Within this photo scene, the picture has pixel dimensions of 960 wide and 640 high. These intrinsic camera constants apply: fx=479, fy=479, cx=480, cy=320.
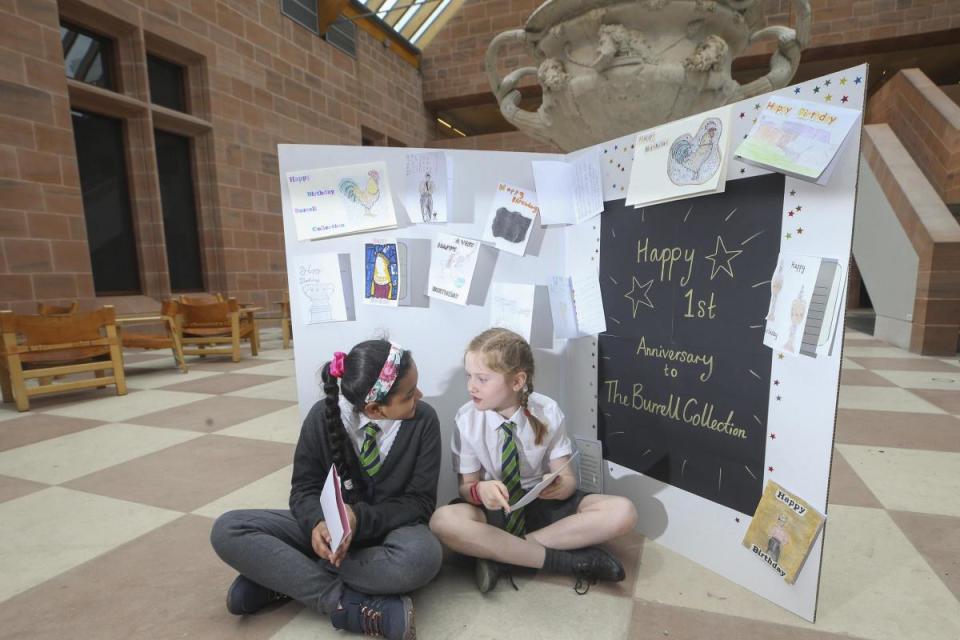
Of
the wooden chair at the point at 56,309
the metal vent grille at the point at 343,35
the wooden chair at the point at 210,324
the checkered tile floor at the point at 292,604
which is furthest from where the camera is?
the metal vent grille at the point at 343,35

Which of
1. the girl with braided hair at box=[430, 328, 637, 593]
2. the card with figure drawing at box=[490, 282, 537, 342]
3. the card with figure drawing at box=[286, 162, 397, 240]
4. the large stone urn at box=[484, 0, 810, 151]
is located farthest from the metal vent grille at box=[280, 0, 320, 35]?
the girl with braided hair at box=[430, 328, 637, 593]

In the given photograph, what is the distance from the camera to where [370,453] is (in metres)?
1.08

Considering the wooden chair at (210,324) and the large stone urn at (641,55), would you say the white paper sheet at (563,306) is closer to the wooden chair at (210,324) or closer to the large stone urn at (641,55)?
the large stone urn at (641,55)

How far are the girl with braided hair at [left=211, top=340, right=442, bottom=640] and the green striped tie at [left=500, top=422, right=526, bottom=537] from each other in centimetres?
16

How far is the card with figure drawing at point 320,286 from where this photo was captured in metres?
1.28

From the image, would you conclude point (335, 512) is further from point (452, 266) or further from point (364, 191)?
point (364, 191)

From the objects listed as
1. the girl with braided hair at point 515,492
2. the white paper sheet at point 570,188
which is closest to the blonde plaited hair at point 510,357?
the girl with braided hair at point 515,492

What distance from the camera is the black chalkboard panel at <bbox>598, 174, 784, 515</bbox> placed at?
3.23 ft

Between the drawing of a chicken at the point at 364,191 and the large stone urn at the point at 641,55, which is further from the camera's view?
the large stone urn at the point at 641,55

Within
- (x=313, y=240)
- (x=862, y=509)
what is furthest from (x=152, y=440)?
(x=862, y=509)

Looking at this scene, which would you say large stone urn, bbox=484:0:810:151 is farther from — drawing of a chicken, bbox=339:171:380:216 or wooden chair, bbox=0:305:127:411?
wooden chair, bbox=0:305:127:411

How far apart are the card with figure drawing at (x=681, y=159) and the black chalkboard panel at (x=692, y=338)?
0.11ft

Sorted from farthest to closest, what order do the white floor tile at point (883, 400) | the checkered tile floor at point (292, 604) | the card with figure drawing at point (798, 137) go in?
the white floor tile at point (883, 400), the checkered tile floor at point (292, 604), the card with figure drawing at point (798, 137)

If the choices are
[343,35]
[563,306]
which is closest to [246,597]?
[563,306]
